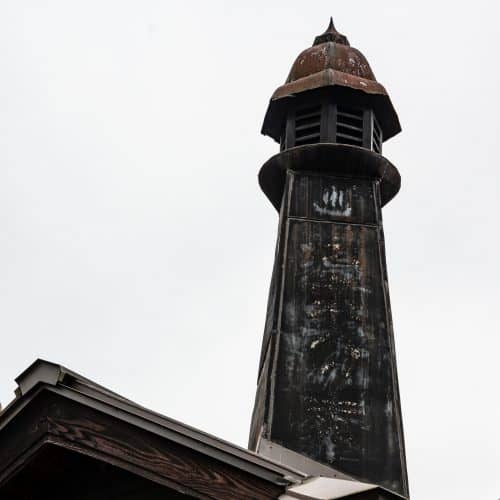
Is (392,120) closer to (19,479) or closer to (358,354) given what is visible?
(358,354)

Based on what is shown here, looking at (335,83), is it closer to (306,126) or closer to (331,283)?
(306,126)

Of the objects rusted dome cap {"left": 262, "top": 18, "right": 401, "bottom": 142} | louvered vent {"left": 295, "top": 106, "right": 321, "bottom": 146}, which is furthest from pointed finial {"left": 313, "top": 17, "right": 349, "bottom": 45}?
louvered vent {"left": 295, "top": 106, "right": 321, "bottom": 146}

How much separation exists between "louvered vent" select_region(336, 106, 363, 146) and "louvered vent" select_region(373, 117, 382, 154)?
1.22 ft

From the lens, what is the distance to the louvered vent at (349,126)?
51.6 feet

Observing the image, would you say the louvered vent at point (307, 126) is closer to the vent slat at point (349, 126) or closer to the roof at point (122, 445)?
the vent slat at point (349, 126)

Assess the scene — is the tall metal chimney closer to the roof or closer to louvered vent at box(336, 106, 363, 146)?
louvered vent at box(336, 106, 363, 146)

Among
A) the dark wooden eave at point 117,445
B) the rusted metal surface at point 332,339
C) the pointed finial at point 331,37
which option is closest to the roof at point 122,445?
the dark wooden eave at point 117,445

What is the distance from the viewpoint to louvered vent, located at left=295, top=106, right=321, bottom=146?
51.9 feet

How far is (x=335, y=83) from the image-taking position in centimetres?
1590

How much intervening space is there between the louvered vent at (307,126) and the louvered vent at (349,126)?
348mm

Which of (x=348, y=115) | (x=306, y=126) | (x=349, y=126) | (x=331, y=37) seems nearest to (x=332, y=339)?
(x=349, y=126)

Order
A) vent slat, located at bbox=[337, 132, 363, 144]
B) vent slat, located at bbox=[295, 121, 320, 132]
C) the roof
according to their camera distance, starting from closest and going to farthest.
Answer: the roof
vent slat, located at bbox=[337, 132, 363, 144]
vent slat, located at bbox=[295, 121, 320, 132]

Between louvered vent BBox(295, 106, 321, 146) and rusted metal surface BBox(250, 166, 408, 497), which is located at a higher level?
louvered vent BBox(295, 106, 321, 146)

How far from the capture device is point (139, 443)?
5055mm
